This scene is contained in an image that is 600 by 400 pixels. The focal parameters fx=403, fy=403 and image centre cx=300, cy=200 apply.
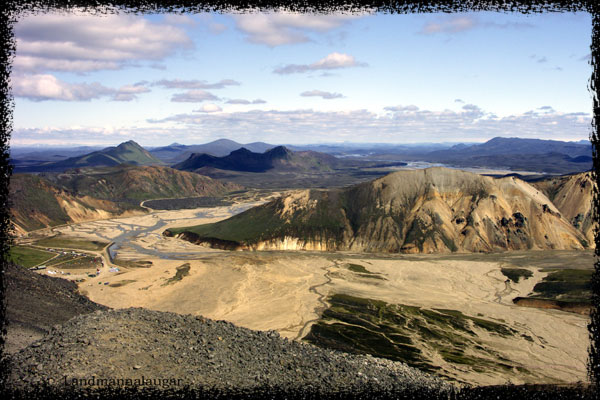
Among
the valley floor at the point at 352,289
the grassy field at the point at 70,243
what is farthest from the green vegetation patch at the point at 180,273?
the grassy field at the point at 70,243

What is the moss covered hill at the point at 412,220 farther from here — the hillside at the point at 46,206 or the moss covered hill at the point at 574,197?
the hillside at the point at 46,206

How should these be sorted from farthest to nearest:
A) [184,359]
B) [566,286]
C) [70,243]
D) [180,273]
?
1. [70,243]
2. [180,273]
3. [566,286]
4. [184,359]

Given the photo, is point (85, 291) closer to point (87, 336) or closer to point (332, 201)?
point (87, 336)

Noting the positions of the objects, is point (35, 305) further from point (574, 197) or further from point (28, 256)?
point (574, 197)

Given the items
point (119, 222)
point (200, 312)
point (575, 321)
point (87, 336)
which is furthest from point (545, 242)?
point (119, 222)

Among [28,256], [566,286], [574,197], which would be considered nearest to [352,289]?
[566,286]

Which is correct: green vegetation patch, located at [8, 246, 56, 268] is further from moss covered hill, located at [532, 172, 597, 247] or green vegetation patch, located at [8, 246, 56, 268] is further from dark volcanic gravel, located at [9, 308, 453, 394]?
moss covered hill, located at [532, 172, 597, 247]
